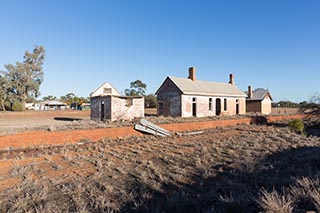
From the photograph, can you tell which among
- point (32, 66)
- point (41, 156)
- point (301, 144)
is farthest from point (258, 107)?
point (32, 66)

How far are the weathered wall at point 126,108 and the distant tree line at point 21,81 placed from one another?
3766cm

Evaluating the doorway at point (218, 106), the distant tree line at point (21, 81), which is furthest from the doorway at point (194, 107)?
the distant tree line at point (21, 81)

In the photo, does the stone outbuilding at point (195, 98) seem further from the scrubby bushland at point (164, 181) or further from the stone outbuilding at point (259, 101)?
the scrubby bushland at point (164, 181)

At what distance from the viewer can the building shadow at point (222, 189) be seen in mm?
3682

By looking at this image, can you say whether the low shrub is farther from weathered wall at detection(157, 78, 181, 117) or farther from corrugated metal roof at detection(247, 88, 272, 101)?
corrugated metal roof at detection(247, 88, 272, 101)

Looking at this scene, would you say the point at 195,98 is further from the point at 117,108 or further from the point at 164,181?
the point at 164,181

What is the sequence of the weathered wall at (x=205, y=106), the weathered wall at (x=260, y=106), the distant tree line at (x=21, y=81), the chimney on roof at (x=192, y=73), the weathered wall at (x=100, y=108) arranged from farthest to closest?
the distant tree line at (x=21, y=81) → the weathered wall at (x=260, y=106) → the chimney on roof at (x=192, y=73) → the weathered wall at (x=205, y=106) → the weathered wall at (x=100, y=108)

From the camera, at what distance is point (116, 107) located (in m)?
18.4

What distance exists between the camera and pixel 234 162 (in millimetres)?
7156

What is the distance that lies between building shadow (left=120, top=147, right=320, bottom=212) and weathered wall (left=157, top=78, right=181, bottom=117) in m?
15.6

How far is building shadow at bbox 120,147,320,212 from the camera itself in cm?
368

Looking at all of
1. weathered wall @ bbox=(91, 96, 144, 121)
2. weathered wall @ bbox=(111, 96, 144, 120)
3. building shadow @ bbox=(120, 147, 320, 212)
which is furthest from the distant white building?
building shadow @ bbox=(120, 147, 320, 212)

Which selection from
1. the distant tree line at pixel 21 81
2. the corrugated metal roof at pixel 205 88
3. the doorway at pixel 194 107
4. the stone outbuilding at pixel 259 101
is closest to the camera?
the corrugated metal roof at pixel 205 88

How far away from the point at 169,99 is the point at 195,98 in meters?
2.80
